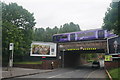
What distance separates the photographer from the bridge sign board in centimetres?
4052

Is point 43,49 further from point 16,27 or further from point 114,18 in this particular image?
point 114,18

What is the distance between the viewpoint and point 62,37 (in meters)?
37.9

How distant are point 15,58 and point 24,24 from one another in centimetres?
818

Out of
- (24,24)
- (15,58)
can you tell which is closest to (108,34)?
(24,24)

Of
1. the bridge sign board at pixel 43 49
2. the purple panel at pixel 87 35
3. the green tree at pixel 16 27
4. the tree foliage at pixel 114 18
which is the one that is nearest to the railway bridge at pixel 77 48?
the purple panel at pixel 87 35

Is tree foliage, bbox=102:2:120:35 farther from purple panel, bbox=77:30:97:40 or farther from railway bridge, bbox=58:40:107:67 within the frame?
railway bridge, bbox=58:40:107:67

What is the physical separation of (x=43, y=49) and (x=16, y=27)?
36.4 ft

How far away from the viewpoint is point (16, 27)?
108ft

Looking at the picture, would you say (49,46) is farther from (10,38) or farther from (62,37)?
(10,38)

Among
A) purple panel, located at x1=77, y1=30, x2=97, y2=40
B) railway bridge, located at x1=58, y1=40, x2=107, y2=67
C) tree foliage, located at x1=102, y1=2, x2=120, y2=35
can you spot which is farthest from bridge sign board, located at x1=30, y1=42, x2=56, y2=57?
tree foliage, located at x1=102, y1=2, x2=120, y2=35

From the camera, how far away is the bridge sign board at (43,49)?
40.5 m

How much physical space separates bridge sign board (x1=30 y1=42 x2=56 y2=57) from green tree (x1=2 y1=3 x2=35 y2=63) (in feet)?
10.8

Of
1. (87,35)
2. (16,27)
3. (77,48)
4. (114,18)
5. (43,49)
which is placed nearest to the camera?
(114,18)

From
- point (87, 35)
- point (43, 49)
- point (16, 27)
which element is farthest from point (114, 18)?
point (43, 49)
